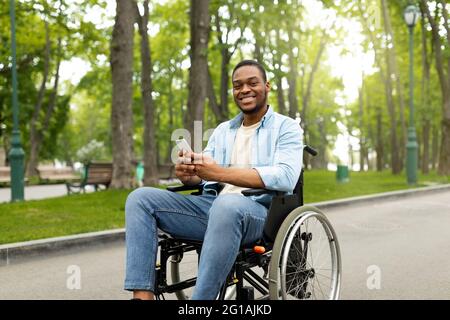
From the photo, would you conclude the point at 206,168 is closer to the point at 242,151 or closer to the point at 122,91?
the point at 242,151

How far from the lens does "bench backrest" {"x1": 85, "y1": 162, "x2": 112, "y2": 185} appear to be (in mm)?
14301

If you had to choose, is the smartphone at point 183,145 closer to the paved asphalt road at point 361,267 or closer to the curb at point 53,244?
the paved asphalt road at point 361,267

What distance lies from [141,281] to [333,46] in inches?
1033

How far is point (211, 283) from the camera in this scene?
2.84m

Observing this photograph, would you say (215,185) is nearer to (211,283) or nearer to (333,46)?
(211,283)

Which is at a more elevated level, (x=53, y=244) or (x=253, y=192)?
(x=253, y=192)

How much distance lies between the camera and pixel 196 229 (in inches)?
129

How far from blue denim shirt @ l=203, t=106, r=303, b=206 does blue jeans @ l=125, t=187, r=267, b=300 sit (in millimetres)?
179

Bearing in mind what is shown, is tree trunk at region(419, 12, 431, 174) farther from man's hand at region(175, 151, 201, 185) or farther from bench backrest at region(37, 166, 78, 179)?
man's hand at region(175, 151, 201, 185)

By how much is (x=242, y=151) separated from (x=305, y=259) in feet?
2.48

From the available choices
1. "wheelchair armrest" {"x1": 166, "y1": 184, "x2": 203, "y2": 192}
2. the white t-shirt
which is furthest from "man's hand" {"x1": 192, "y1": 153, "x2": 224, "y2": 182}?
"wheelchair armrest" {"x1": 166, "y1": 184, "x2": 203, "y2": 192}

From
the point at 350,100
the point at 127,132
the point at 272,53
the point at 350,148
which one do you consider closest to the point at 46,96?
the point at 272,53

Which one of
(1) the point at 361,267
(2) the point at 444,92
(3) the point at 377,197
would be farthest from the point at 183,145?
(2) the point at 444,92

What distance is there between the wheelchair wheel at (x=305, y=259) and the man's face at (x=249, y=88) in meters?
0.69
